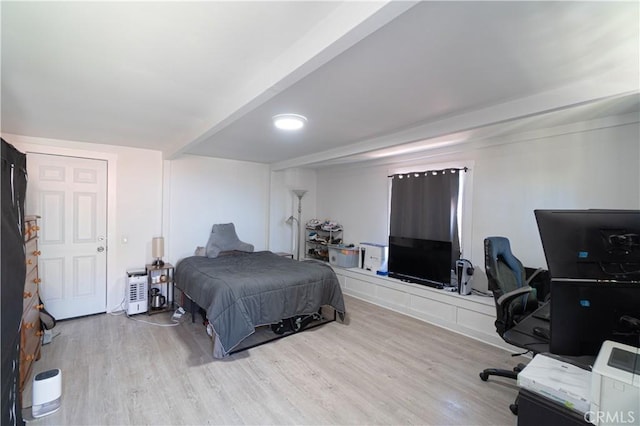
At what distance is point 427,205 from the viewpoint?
13.4 ft

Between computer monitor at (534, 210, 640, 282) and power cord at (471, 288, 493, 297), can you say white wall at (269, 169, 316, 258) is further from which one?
computer monitor at (534, 210, 640, 282)

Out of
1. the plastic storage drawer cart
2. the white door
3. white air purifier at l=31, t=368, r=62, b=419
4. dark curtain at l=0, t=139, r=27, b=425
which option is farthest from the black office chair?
the white door

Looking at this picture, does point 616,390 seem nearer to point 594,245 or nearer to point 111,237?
point 594,245

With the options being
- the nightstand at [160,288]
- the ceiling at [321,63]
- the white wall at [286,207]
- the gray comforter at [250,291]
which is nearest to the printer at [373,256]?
the gray comforter at [250,291]

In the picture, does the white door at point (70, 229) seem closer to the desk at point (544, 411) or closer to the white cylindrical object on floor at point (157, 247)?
the white cylindrical object on floor at point (157, 247)

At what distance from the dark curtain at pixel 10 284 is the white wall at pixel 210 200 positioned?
2732 millimetres

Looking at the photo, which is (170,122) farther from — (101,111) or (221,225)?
(221,225)

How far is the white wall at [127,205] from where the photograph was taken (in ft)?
13.1

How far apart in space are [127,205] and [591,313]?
4914mm

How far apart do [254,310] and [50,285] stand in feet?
9.13

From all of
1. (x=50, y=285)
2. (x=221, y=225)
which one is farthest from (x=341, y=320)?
(x=50, y=285)

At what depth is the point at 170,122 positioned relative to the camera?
115 inches

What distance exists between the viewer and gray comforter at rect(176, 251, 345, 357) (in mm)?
2863

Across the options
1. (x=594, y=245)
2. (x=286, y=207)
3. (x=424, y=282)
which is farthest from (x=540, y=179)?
(x=286, y=207)
